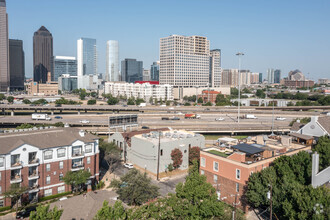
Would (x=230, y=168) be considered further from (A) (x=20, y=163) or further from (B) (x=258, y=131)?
(B) (x=258, y=131)

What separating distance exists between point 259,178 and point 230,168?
453cm

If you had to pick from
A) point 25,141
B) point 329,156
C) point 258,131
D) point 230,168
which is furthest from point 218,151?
point 258,131

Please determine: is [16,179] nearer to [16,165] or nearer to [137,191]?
[16,165]

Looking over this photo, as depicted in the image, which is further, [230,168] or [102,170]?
[102,170]

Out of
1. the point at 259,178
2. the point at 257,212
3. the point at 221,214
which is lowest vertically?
the point at 257,212

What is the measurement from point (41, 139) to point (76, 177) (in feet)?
23.9

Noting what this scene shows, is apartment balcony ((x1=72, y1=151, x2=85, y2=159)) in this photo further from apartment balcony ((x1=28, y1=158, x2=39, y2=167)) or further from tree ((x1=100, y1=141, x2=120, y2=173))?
tree ((x1=100, y1=141, x2=120, y2=173))

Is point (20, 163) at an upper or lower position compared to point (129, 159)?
upper

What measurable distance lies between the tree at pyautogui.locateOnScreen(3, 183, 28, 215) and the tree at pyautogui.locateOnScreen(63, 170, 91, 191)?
5.09 metres

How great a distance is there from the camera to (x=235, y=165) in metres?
34.9

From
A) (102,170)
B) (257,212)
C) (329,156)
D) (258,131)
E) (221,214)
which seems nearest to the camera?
(221,214)

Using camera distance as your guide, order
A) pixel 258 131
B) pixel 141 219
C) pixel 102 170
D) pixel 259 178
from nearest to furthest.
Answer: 1. pixel 141 219
2. pixel 259 178
3. pixel 102 170
4. pixel 258 131

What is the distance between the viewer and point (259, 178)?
31.8 m

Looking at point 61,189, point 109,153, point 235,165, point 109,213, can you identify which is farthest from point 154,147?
point 109,213
